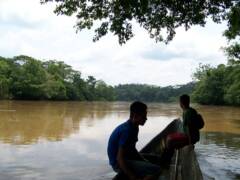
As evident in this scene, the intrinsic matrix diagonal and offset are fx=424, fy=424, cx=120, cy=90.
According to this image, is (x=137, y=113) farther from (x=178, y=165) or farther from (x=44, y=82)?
(x=44, y=82)

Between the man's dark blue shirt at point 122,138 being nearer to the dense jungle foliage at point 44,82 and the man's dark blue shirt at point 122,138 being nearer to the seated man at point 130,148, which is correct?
the seated man at point 130,148

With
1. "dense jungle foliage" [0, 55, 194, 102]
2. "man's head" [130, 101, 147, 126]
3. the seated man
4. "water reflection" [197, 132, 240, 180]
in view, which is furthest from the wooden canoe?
"dense jungle foliage" [0, 55, 194, 102]

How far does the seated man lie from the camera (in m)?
4.72

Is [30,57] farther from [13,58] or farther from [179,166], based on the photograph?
[179,166]

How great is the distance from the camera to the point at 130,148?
16.2ft

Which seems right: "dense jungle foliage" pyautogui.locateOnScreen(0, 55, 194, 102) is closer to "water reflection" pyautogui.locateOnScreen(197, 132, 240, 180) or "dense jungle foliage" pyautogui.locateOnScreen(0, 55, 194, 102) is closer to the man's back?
"water reflection" pyautogui.locateOnScreen(197, 132, 240, 180)

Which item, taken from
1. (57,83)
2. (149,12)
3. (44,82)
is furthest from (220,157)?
(57,83)

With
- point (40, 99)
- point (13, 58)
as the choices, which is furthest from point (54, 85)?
point (13, 58)

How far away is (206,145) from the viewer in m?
15.5

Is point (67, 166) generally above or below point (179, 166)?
below

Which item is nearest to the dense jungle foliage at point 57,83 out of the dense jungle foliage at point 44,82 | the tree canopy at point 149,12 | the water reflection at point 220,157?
the dense jungle foliage at point 44,82

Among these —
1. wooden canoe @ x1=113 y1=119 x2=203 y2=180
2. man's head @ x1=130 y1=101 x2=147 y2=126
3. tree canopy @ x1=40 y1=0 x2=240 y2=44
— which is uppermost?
tree canopy @ x1=40 y1=0 x2=240 y2=44

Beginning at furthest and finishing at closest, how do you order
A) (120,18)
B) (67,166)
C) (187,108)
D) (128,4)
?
(67,166) → (120,18) → (128,4) → (187,108)

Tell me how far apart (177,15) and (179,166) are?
4.76 meters
